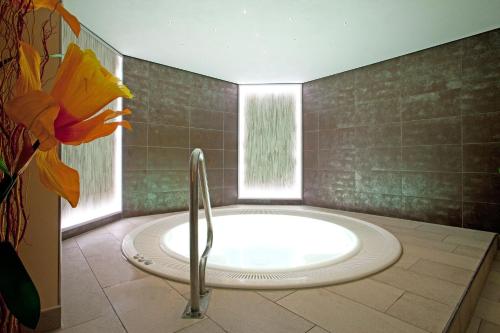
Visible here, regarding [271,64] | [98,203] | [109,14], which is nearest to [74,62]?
[109,14]

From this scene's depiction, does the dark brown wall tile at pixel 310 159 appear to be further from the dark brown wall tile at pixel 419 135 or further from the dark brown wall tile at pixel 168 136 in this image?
the dark brown wall tile at pixel 168 136

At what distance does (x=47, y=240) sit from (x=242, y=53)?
312 cm

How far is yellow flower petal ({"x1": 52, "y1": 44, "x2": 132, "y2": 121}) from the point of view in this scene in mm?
358

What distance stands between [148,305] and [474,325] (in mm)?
2061

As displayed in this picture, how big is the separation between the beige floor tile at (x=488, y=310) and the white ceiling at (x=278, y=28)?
271 centimetres

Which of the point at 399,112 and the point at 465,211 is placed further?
the point at 399,112

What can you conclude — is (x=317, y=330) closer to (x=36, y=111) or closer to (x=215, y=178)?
(x=36, y=111)

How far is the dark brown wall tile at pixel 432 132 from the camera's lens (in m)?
3.06

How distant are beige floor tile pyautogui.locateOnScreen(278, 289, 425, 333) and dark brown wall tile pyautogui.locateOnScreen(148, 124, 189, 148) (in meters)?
3.06

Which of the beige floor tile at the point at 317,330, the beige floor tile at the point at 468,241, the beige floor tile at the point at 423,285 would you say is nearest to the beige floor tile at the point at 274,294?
the beige floor tile at the point at 317,330

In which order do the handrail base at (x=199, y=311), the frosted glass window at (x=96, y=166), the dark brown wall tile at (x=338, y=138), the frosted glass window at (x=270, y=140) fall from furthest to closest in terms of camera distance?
the frosted glass window at (x=270, y=140), the dark brown wall tile at (x=338, y=138), the frosted glass window at (x=96, y=166), the handrail base at (x=199, y=311)

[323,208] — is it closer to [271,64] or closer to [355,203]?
[355,203]

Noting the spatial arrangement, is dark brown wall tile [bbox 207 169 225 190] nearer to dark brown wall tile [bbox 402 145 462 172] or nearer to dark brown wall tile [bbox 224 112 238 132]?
dark brown wall tile [bbox 224 112 238 132]

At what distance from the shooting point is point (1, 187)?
37cm
